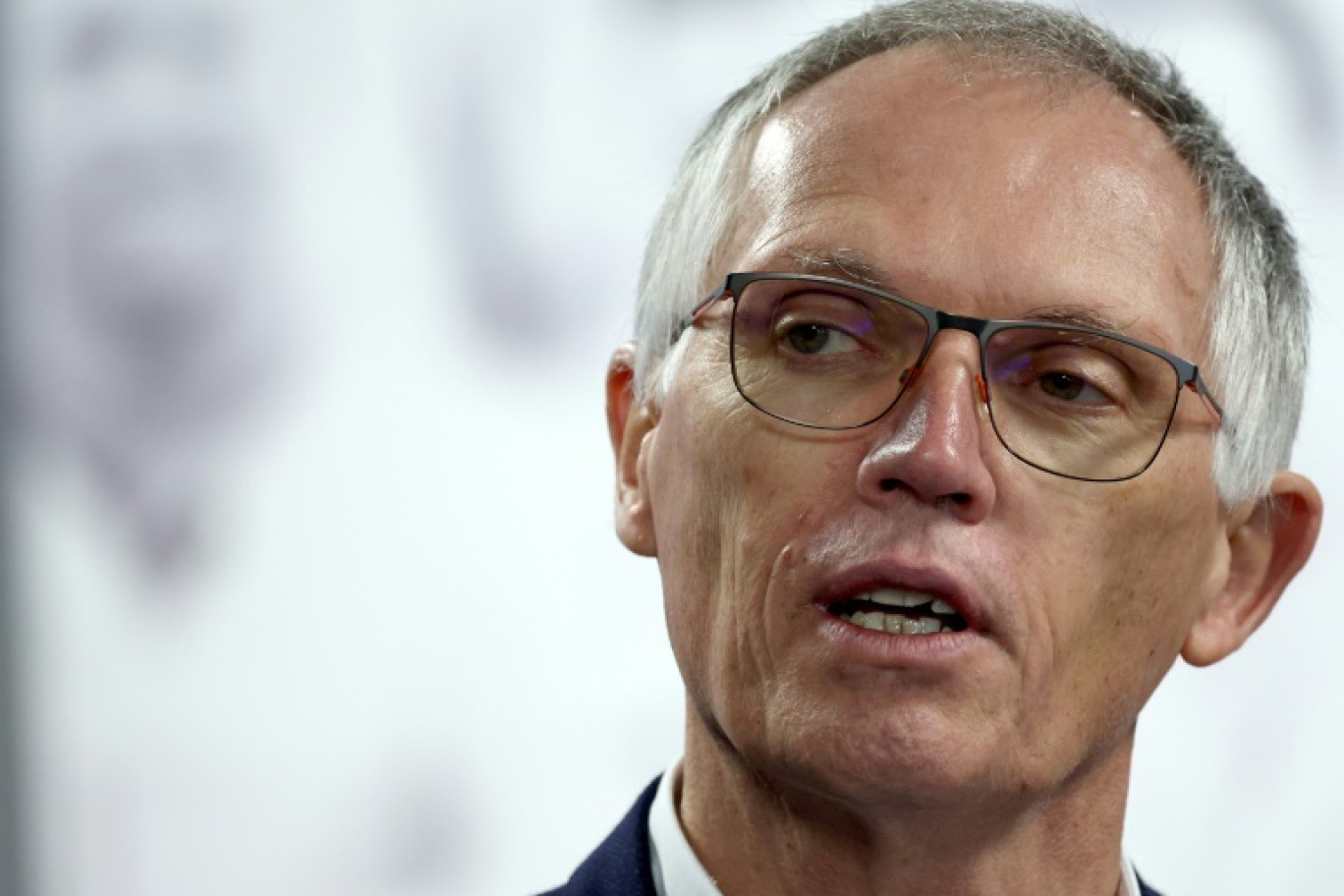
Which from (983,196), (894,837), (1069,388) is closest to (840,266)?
(983,196)

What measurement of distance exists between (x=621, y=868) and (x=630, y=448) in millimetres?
536

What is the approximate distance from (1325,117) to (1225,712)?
105cm

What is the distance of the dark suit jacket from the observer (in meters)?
2.08

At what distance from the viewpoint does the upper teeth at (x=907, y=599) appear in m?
1.83

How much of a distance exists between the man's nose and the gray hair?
0.33 meters

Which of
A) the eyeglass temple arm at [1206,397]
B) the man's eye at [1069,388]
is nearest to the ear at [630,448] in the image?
the man's eye at [1069,388]

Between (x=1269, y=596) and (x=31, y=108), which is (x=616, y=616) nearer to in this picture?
(x=1269, y=596)

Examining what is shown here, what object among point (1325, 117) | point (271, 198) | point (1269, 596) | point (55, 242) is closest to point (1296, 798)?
point (1269, 596)

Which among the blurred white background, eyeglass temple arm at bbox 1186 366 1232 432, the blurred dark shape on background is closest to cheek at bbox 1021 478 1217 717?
eyeglass temple arm at bbox 1186 366 1232 432

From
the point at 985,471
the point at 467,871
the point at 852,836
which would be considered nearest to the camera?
the point at 985,471

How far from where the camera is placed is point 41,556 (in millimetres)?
3141

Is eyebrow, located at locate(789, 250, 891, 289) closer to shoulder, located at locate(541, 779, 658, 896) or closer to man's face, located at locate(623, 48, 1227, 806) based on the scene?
man's face, located at locate(623, 48, 1227, 806)

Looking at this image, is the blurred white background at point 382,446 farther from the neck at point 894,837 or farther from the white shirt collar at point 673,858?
the neck at point 894,837

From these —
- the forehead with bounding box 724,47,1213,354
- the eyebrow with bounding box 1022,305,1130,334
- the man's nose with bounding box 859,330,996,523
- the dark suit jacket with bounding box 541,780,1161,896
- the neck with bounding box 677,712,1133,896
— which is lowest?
the dark suit jacket with bounding box 541,780,1161,896
